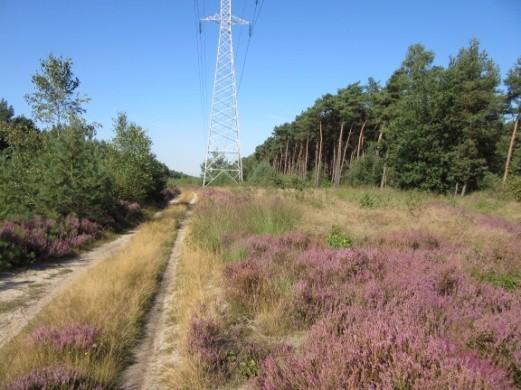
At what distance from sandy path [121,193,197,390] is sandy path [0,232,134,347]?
182cm

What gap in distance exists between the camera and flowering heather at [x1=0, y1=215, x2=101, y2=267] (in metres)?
8.91

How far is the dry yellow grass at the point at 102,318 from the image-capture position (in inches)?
143

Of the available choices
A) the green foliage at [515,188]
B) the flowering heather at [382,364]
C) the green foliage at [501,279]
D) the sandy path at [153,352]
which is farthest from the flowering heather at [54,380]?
the green foliage at [515,188]

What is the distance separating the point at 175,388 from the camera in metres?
3.44

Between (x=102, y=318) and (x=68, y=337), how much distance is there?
769 mm

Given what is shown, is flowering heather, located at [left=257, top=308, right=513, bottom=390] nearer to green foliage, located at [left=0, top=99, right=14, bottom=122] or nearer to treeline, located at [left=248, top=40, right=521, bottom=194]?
treeline, located at [left=248, top=40, right=521, bottom=194]

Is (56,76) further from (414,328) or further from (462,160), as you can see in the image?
(462,160)

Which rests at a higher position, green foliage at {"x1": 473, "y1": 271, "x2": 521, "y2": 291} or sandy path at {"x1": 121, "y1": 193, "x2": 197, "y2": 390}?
green foliage at {"x1": 473, "y1": 271, "x2": 521, "y2": 291}

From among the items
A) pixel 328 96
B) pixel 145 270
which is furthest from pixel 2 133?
pixel 328 96

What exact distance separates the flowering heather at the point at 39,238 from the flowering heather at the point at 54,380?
6.58m

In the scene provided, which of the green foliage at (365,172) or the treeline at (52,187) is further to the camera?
the green foliage at (365,172)

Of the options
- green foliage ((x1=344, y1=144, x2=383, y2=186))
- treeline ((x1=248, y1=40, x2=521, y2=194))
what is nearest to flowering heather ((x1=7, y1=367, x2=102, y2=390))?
treeline ((x1=248, y1=40, x2=521, y2=194))

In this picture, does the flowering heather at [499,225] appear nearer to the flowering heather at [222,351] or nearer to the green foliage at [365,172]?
the flowering heather at [222,351]

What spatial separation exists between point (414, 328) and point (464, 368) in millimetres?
797
